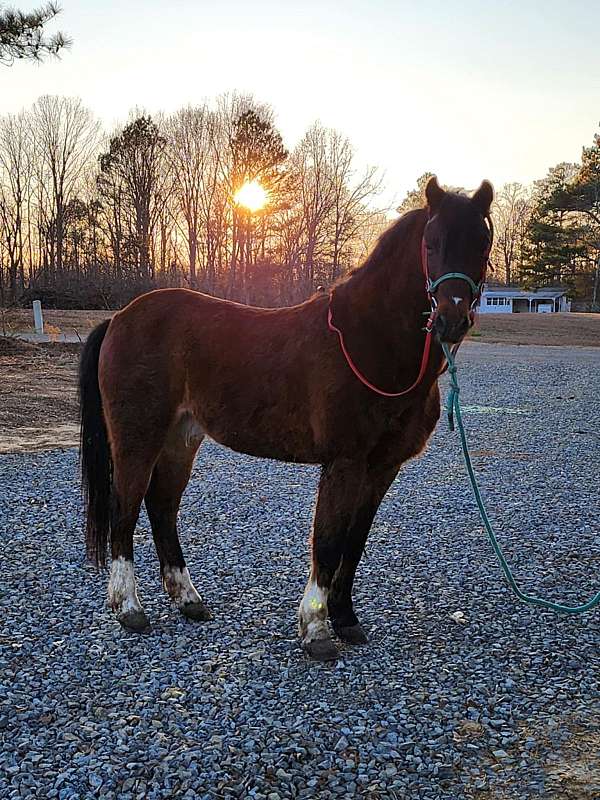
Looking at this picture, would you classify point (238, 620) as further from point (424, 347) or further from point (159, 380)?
point (424, 347)

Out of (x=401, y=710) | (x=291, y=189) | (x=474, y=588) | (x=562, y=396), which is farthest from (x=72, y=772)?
(x=291, y=189)

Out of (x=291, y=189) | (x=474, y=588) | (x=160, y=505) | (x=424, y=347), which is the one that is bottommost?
(x=474, y=588)

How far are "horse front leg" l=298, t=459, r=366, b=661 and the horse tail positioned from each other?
136 centimetres

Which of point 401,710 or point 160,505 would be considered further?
point 160,505

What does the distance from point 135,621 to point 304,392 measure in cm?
157

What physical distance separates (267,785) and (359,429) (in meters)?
1.63

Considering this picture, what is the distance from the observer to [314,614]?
3.60 metres

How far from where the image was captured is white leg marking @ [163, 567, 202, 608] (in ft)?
13.3

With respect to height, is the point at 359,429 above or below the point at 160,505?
above

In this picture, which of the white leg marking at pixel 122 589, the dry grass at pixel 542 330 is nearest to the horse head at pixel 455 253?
the white leg marking at pixel 122 589

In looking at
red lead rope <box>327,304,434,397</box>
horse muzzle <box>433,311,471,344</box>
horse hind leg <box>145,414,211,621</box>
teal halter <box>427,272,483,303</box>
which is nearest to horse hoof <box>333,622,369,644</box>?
horse hind leg <box>145,414,211,621</box>

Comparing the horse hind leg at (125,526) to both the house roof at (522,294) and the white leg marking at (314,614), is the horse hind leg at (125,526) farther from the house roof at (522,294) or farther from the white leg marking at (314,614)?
the house roof at (522,294)

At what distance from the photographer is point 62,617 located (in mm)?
3975

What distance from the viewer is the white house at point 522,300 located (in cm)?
6619
